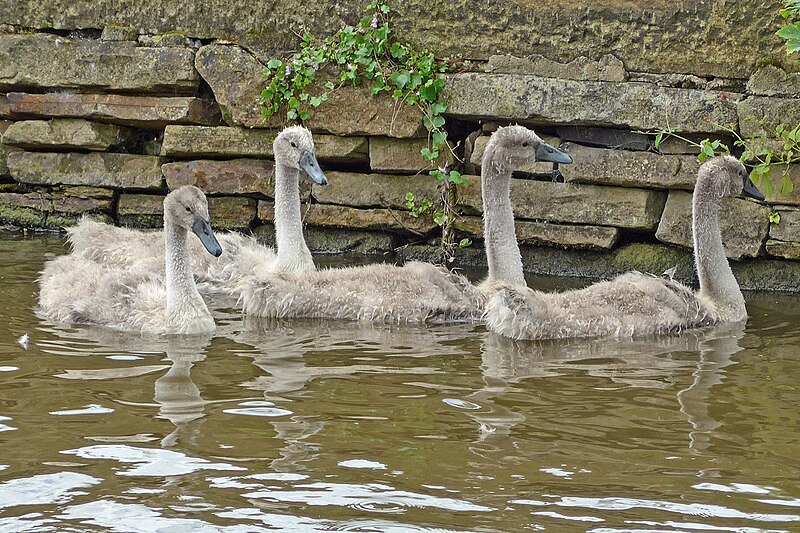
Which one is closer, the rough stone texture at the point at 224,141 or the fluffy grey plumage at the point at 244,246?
the fluffy grey plumage at the point at 244,246

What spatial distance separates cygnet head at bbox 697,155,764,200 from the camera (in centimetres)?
836

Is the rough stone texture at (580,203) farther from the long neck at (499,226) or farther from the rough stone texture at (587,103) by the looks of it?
the long neck at (499,226)

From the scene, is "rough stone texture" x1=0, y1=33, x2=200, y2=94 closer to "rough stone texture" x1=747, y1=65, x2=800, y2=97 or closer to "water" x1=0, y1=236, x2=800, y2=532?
"water" x1=0, y1=236, x2=800, y2=532

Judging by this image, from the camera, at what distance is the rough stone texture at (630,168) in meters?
9.25

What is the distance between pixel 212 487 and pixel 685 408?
2475mm

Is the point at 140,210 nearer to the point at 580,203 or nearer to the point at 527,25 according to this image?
the point at 527,25

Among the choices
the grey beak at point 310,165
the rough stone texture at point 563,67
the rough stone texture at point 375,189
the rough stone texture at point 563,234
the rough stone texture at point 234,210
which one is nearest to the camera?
the grey beak at point 310,165

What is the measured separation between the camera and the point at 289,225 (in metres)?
8.88

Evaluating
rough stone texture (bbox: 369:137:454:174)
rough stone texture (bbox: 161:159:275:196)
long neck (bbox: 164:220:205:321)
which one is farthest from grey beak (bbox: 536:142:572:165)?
rough stone texture (bbox: 161:159:275:196)

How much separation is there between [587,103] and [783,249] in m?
1.81

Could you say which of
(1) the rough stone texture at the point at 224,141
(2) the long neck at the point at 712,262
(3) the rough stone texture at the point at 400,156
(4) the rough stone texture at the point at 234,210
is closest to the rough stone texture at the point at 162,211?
(4) the rough stone texture at the point at 234,210

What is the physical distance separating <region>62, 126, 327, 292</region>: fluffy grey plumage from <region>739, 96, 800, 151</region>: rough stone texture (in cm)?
311

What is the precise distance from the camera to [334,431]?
556 cm

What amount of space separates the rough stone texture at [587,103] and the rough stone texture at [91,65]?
2.28 metres
